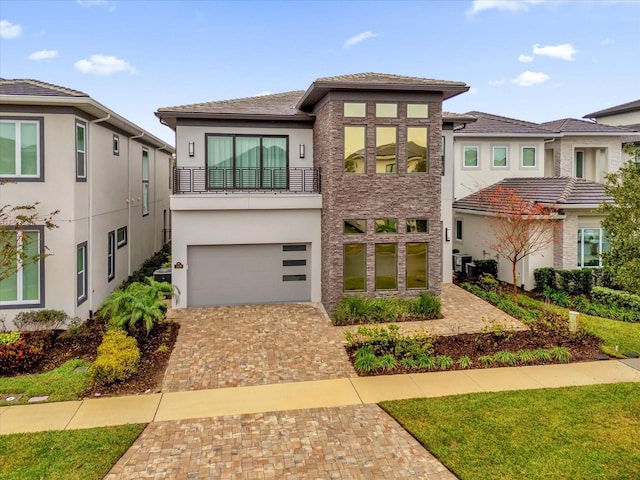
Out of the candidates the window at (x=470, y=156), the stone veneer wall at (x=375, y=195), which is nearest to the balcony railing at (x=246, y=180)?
the stone veneer wall at (x=375, y=195)

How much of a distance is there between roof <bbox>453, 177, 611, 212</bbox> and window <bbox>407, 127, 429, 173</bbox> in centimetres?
518

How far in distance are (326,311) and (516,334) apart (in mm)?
5648

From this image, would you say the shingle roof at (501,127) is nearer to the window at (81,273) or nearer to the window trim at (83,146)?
the window trim at (83,146)

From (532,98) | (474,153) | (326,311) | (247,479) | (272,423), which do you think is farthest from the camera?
(532,98)

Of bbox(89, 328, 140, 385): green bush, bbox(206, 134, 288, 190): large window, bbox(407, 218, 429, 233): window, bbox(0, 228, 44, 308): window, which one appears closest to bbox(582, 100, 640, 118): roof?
bbox(407, 218, 429, 233): window

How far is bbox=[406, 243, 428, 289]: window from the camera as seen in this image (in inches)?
578

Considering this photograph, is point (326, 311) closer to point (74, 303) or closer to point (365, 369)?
point (365, 369)

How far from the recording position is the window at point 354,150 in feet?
46.0

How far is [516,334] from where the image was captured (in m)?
12.2

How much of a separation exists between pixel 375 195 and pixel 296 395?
7.31 meters

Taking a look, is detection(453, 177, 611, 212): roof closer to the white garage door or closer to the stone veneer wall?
the stone veneer wall

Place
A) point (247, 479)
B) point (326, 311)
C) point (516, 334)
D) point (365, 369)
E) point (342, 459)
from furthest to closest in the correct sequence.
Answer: point (326, 311), point (516, 334), point (365, 369), point (342, 459), point (247, 479)

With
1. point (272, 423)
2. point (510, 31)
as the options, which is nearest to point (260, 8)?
point (510, 31)

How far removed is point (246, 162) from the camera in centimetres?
1606
